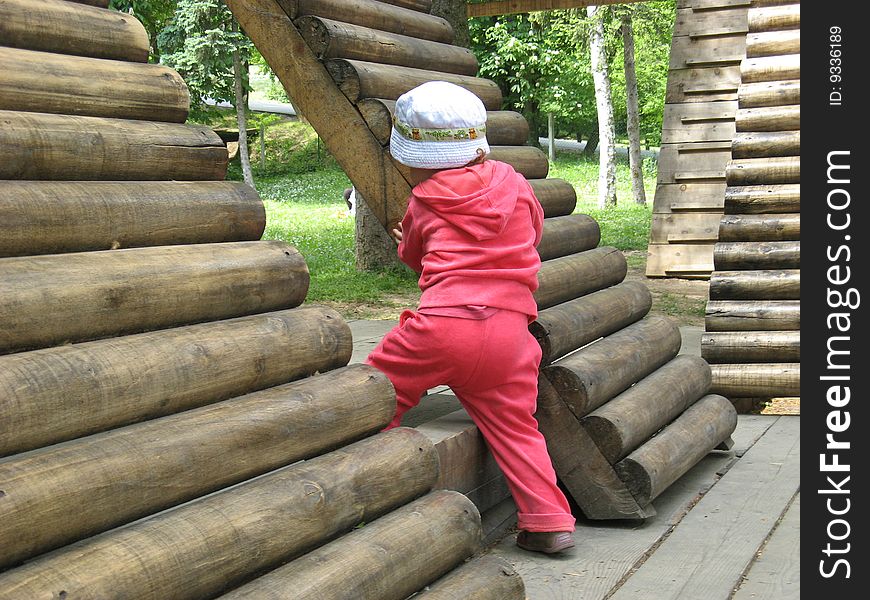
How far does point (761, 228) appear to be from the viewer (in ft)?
21.3

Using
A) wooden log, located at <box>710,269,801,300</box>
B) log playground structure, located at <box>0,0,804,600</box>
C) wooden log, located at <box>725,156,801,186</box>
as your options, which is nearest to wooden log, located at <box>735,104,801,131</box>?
wooden log, located at <box>725,156,801,186</box>

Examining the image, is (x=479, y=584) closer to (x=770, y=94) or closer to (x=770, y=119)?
(x=770, y=119)

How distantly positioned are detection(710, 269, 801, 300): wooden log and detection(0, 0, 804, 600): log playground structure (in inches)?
95.4

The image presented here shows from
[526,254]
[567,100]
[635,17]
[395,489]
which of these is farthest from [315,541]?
[567,100]

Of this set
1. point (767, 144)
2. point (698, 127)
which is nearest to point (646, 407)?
point (767, 144)

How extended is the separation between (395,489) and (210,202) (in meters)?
0.96

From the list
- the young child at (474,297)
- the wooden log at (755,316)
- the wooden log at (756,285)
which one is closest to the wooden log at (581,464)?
the young child at (474,297)

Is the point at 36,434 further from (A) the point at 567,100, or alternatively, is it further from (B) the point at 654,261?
(A) the point at 567,100

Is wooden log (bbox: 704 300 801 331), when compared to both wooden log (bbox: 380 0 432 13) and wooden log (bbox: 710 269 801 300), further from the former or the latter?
wooden log (bbox: 380 0 432 13)

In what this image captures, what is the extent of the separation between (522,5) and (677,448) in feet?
25.9

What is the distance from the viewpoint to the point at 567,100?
3394 cm

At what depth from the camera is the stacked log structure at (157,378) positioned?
2.29 m

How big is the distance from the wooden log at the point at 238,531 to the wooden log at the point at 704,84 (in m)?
7.77

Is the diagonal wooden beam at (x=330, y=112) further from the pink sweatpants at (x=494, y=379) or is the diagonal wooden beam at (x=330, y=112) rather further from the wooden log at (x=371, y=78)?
the pink sweatpants at (x=494, y=379)
